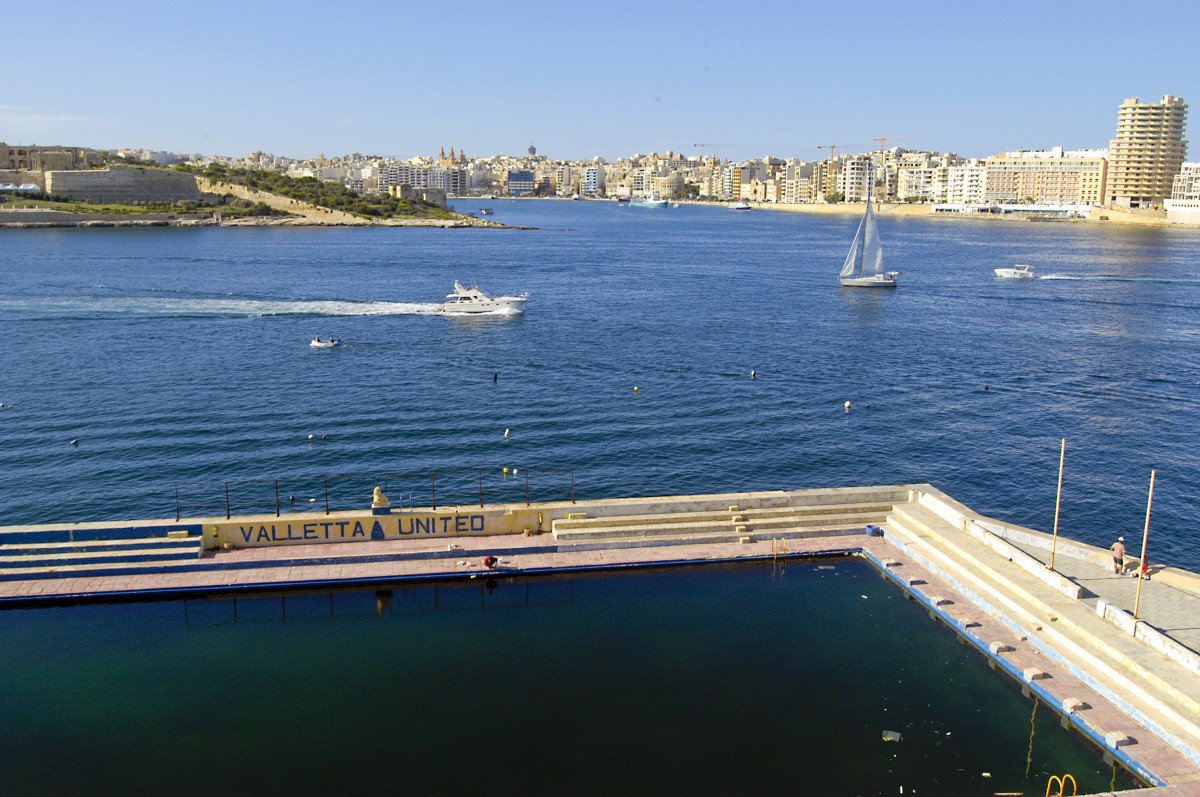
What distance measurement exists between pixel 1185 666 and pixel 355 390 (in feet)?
117

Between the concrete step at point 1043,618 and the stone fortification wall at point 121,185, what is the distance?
18896cm

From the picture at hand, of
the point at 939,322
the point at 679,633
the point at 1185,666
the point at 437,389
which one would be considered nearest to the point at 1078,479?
the point at 1185,666

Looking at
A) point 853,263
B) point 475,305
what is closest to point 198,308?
point 475,305

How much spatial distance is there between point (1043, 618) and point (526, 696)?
1093 cm

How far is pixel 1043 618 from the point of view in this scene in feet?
67.8

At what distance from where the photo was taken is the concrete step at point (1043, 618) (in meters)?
17.1

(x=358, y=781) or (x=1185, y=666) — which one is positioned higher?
(x=1185, y=666)

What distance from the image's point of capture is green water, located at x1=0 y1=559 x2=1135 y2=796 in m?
16.5

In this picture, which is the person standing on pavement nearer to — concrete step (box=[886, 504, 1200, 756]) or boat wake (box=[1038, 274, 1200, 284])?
concrete step (box=[886, 504, 1200, 756])

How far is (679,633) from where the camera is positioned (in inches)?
843

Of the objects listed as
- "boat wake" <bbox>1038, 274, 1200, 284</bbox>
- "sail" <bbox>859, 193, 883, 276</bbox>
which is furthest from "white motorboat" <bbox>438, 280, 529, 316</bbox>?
"boat wake" <bbox>1038, 274, 1200, 284</bbox>

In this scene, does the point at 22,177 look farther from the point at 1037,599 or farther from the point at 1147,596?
the point at 1147,596

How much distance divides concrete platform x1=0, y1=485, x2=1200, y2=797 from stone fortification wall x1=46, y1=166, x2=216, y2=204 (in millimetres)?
180392

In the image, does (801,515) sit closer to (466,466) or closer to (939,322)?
(466,466)
